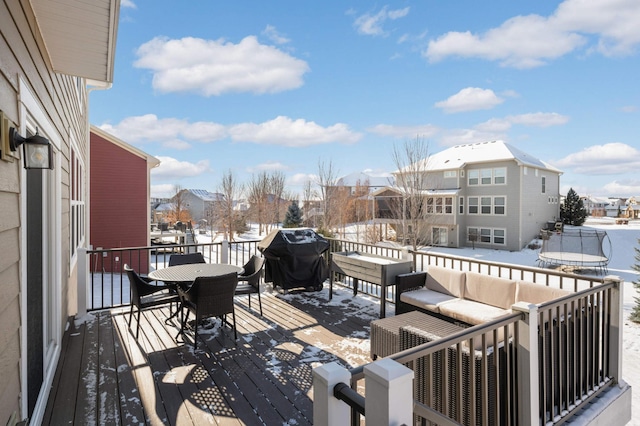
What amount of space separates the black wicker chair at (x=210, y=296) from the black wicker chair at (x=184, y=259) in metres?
1.51

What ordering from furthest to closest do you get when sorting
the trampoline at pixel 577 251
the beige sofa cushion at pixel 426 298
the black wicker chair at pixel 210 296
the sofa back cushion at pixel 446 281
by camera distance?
the trampoline at pixel 577 251 < the sofa back cushion at pixel 446 281 < the beige sofa cushion at pixel 426 298 < the black wicker chair at pixel 210 296

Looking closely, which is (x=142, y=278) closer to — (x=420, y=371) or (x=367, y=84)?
(x=420, y=371)

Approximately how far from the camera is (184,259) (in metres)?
5.50

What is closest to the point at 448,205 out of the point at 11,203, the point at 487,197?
the point at 487,197

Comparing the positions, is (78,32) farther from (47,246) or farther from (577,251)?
(577,251)

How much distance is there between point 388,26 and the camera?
1017cm

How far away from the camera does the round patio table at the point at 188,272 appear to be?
4.17 metres

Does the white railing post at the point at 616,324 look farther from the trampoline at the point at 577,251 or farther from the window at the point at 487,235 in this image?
the window at the point at 487,235

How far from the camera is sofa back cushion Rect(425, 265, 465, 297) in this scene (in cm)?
438

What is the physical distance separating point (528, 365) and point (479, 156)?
2225cm

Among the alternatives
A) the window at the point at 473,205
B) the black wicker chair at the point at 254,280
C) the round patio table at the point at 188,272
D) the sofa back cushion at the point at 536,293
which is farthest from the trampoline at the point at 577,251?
the round patio table at the point at 188,272

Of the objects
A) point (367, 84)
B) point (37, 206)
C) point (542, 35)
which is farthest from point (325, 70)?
point (37, 206)

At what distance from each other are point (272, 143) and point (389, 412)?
136ft

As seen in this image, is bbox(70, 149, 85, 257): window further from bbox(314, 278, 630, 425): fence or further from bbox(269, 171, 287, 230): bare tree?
bbox(269, 171, 287, 230): bare tree
